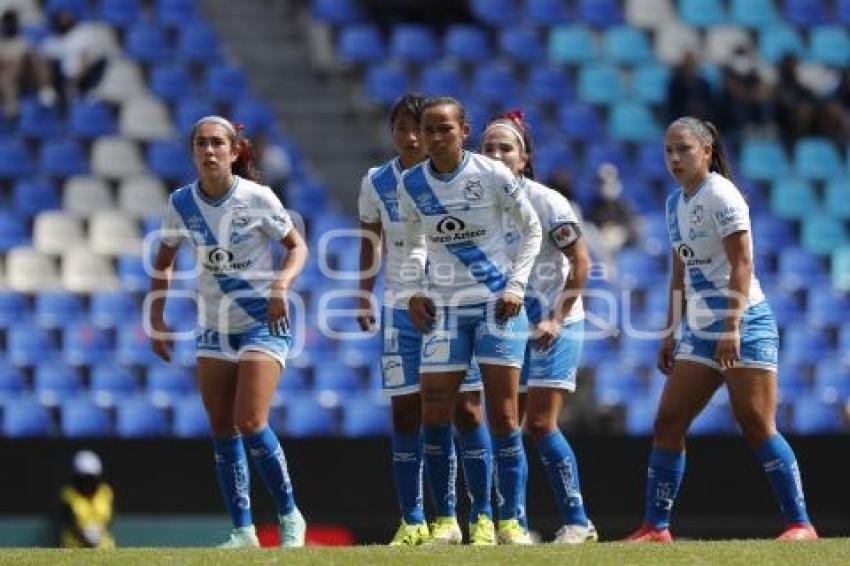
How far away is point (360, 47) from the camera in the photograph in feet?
77.1

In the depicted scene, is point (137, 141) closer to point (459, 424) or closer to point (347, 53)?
point (347, 53)

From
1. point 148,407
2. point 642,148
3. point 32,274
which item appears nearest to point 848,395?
point 642,148

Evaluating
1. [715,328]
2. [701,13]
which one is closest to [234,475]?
[715,328]

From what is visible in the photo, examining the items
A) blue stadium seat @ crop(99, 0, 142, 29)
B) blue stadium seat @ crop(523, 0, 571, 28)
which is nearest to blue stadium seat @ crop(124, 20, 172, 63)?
blue stadium seat @ crop(99, 0, 142, 29)

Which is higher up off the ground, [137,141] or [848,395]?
[137,141]

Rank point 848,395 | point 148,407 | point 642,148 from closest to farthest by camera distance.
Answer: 1. point 148,407
2. point 848,395
3. point 642,148

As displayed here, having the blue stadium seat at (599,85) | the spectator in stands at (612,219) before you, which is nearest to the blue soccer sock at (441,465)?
the spectator in stands at (612,219)

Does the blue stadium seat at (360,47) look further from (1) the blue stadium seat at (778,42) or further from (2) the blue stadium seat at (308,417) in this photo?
(2) the blue stadium seat at (308,417)

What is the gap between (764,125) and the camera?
76.7ft

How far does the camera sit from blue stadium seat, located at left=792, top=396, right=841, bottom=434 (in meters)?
19.0

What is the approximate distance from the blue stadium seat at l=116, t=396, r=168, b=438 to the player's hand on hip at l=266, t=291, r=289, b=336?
23.1ft

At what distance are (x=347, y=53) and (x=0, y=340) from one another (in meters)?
6.36

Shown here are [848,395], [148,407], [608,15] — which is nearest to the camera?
[148,407]

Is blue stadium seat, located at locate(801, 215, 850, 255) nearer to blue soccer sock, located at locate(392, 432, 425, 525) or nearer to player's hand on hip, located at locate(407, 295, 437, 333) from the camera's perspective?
blue soccer sock, located at locate(392, 432, 425, 525)
